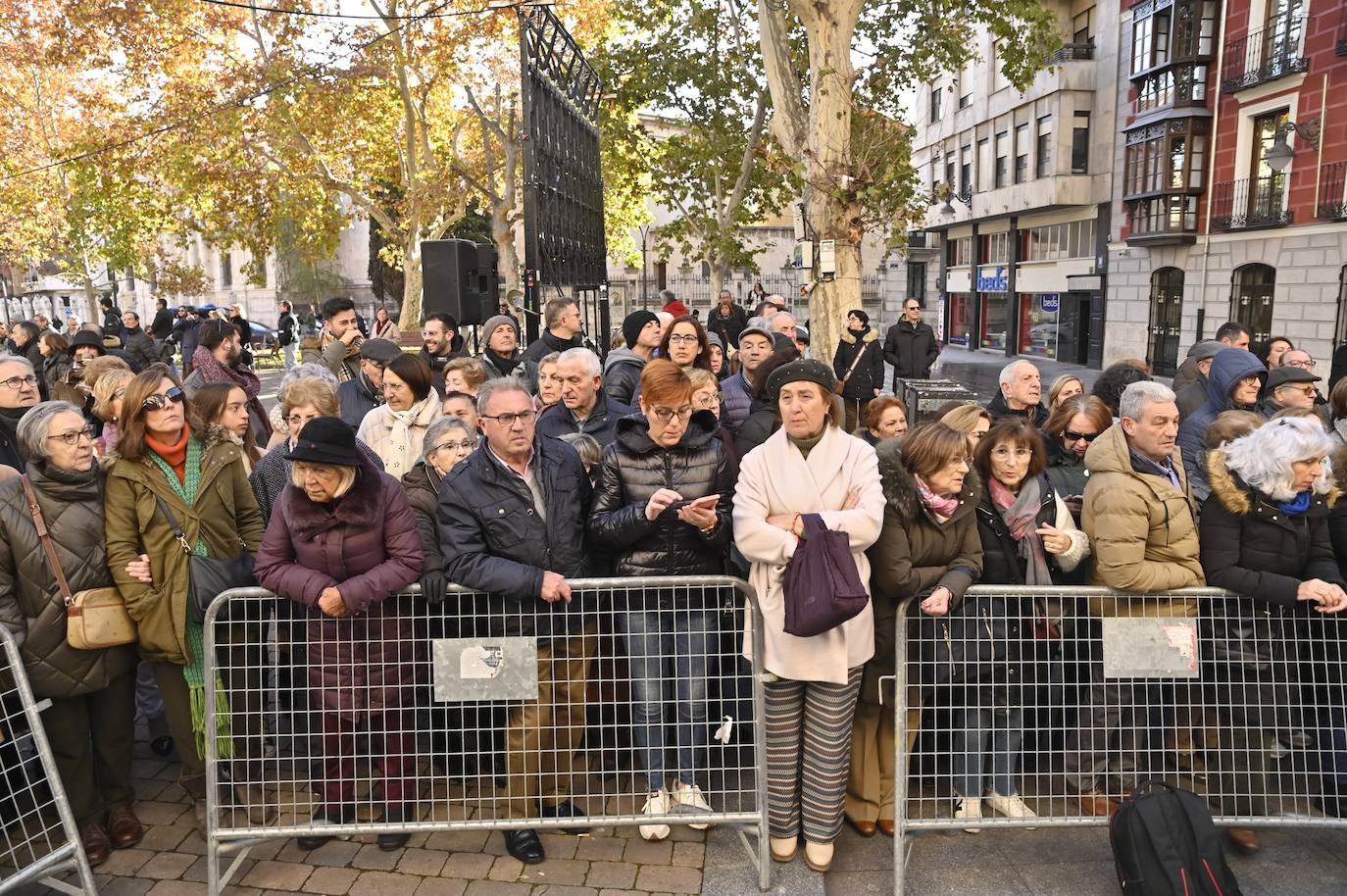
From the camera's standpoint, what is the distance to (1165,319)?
1022 inches

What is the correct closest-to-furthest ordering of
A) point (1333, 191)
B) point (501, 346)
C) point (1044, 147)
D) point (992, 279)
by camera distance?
point (501, 346), point (1333, 191), point (1044, 147), point (992, 279)

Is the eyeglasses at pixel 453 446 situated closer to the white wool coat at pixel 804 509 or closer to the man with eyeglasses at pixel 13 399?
the white wool coat at pixel 804 509

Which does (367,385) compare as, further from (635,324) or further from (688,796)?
Result: (688,796)

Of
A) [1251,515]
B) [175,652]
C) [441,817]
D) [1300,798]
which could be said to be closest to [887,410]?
[1251,515]

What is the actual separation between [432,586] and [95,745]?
5.69 ft

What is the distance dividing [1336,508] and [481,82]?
76.9ft

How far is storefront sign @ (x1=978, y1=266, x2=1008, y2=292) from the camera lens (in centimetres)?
3384

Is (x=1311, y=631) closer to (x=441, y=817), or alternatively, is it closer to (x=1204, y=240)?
(x=441, y=817)

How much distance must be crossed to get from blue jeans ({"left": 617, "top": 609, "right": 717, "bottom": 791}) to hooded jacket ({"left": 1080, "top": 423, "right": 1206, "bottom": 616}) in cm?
155

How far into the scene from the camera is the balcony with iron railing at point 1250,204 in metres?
21.3

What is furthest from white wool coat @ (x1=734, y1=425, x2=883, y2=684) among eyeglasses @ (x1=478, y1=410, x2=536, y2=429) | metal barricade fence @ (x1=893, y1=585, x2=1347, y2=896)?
eyeglasses @ (x1=478, y1=410, x2=536, y2=429)

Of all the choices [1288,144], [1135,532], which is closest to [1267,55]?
[1288,144]

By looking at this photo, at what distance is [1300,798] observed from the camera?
12.6 feet

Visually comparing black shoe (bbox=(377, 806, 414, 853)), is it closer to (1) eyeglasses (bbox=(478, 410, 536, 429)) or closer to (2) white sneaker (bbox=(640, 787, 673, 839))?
(2) white sneaker (bbox=(640, 787, 673, 839))
